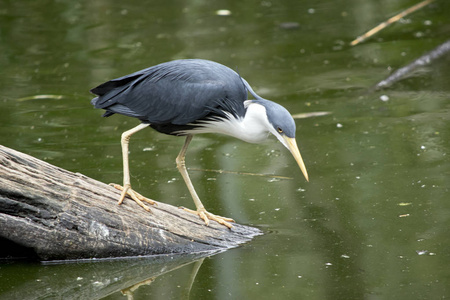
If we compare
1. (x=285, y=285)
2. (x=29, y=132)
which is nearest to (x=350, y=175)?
(x=285, y=285)

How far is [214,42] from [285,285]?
269 inches

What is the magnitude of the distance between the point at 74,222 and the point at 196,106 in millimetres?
1207

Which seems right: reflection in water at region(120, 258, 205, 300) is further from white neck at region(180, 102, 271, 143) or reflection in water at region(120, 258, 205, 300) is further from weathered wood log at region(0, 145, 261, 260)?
white neck at region(180, 102, 271, 143)

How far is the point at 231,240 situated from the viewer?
17.0ft

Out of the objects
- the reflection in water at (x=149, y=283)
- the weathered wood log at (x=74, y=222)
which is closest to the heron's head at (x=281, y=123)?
the weathered wood log at (x=74, y=222)

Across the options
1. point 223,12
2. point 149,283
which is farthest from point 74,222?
point 223,12

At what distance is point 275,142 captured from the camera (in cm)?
741

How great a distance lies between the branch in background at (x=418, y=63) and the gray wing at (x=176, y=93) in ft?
13.3

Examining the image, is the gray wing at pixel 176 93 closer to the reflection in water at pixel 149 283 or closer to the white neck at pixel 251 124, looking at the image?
the white neck at pixel 251 124

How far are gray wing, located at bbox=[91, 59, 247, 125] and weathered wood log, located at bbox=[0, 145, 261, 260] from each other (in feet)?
2.15

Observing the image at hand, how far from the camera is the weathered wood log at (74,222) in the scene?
15.3 feet

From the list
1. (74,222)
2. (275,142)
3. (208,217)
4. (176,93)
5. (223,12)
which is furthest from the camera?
(223,12)

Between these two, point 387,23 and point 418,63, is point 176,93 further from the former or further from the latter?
point 387,23

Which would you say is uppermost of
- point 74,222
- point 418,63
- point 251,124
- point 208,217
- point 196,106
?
point 196,106
